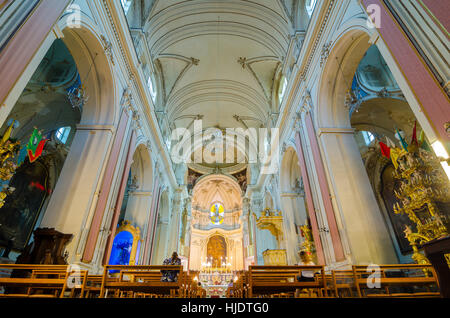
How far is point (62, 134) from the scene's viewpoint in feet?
38.2

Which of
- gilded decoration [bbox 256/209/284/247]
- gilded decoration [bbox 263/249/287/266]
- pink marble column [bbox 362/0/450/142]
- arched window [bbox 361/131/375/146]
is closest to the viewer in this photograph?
pink marble column [bbox 362/0/450/142]

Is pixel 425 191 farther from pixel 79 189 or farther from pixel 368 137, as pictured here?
pixel 79 189

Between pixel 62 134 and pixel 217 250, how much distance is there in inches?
758

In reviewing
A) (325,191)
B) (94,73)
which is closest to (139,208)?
(94,73)

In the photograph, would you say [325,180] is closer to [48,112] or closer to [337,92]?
[337,92]

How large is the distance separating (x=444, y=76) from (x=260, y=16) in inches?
369

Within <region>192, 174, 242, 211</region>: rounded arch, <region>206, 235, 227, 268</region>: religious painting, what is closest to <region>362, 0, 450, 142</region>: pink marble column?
<region>192, 174, 242, 211</region>: rounded arch

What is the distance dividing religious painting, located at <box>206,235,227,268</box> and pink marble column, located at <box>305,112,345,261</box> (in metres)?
20.5

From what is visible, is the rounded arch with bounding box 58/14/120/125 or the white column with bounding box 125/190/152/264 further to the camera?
the white column with bounding box 125/190/152/264

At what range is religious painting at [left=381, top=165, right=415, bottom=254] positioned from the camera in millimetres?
9602

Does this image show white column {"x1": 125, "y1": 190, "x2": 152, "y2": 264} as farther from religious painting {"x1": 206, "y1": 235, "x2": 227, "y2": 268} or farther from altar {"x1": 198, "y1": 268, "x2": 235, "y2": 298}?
religious painting {"x1": 206, "y1": 235, "x2": 227, "y2": 268}

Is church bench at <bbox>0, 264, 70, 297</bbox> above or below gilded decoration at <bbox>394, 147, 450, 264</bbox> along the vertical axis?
below

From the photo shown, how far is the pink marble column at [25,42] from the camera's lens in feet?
10.8
